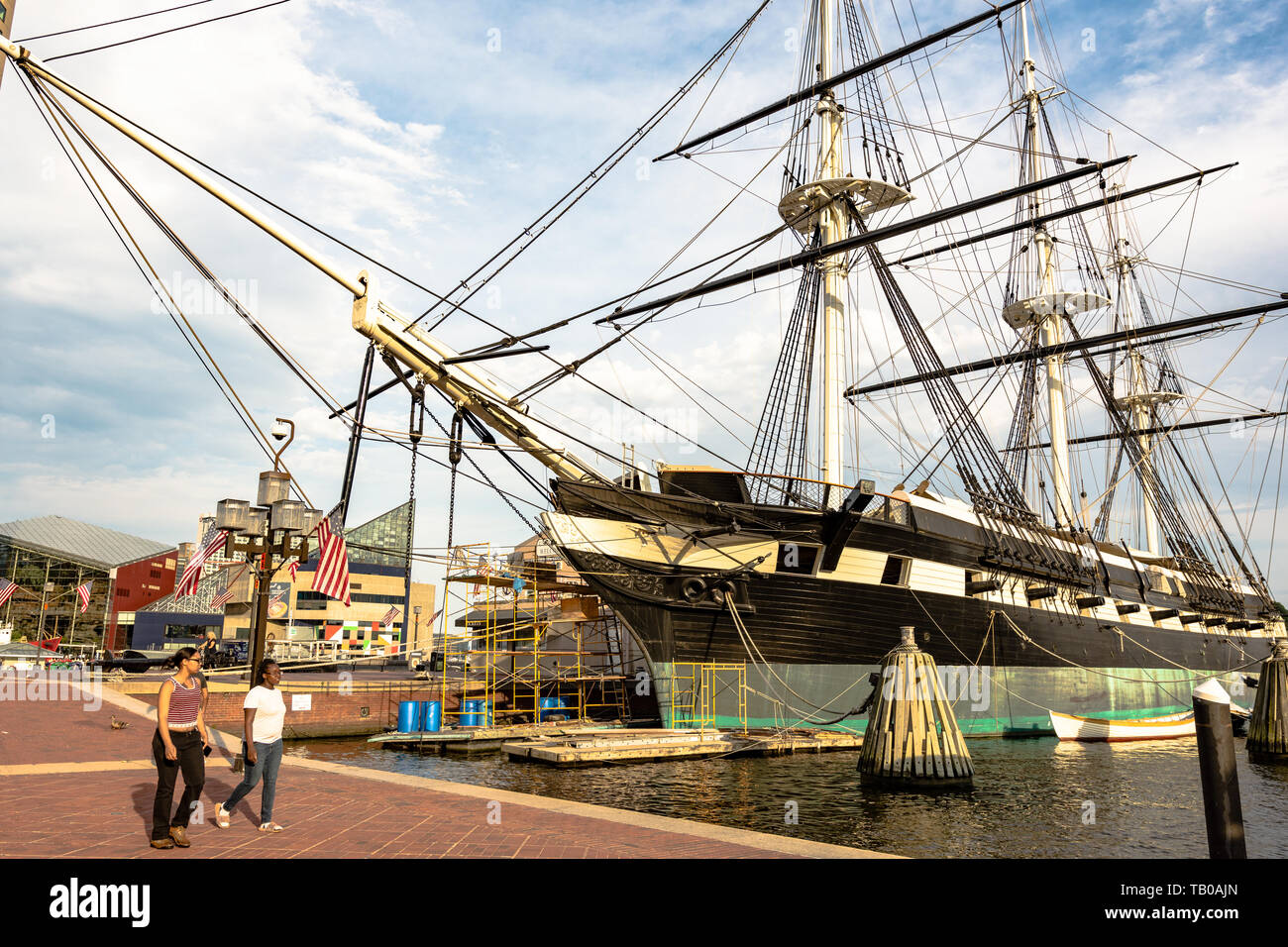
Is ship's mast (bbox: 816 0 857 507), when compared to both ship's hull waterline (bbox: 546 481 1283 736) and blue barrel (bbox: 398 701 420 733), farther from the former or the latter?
blue barrel (bbox: 398 701 420 733)

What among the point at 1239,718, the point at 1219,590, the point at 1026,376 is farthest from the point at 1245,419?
the point at 1239,718

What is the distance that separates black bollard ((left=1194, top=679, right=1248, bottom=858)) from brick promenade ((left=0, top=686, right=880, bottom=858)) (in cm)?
226

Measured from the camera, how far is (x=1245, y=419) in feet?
142

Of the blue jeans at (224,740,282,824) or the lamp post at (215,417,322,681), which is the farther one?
the lamp post at (215,417,322,681)

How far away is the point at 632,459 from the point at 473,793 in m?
11.3

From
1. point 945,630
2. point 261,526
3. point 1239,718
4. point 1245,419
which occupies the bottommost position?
point 1239,718

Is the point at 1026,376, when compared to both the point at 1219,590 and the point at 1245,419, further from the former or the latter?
the point at 1245,419

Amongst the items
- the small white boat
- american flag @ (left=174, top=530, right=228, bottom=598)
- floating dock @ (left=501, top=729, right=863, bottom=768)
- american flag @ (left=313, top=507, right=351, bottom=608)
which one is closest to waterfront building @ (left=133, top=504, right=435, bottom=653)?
american flag @ (left=174, top=530, right=228, bottom=598)

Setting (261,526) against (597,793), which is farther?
(597,793)

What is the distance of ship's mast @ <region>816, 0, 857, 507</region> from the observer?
72.1 feet

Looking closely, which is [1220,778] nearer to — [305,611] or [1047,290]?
[1047,290]
